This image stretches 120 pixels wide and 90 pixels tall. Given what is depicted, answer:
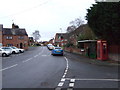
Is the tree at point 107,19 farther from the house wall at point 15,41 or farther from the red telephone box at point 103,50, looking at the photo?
the house wall at point 15,41

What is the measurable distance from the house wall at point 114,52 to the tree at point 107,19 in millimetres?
1034

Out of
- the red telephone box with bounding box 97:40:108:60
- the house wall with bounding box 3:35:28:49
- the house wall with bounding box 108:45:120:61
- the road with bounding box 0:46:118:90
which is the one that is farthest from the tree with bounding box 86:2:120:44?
the house wall with bounding box 3:35:28:49

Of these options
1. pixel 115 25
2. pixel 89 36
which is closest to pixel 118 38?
pixel 115 25

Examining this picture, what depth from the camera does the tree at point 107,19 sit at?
1592 cm

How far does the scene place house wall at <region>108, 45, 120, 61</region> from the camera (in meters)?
18.7

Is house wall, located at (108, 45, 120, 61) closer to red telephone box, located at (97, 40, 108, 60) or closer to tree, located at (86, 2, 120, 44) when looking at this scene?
red telephone box, located at (97, 40, 108, 60)

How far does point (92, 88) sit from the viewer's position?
6793mm

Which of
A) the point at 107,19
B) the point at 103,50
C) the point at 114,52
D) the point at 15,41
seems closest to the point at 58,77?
the point at 107,19

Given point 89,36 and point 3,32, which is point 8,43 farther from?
point 89,36

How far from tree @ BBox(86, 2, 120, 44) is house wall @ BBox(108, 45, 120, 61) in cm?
103

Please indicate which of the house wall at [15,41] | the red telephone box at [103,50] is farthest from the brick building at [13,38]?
the red telephone box at [103,50]

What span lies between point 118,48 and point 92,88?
13302 millimetres

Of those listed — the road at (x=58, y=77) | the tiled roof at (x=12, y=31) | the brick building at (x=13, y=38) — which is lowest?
the road at (x=58, y=77)

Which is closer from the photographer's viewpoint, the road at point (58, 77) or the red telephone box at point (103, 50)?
the road at point (58, 77)
